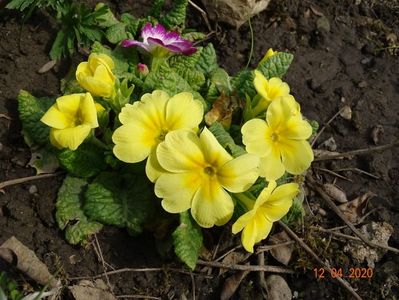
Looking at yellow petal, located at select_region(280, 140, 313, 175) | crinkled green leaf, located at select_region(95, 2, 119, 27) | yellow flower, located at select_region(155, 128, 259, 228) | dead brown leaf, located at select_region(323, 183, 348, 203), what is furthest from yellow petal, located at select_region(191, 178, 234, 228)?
crinkled green leaf, located at select_region(95, 2, 119, 27)

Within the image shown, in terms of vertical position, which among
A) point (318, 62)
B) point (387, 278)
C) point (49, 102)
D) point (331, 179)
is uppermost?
point (49, 102)

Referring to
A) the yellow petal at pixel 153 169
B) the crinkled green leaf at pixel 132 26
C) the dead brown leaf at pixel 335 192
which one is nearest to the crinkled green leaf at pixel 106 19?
the crinkled green leaf at pixel 132 26

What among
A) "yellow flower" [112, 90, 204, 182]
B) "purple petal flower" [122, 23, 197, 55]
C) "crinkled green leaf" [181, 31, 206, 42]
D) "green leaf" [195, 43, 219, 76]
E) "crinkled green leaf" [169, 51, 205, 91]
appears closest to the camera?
"yellow flower" [112, 90, 204, 182]

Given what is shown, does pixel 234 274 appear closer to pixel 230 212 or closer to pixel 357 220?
pixel 230 212

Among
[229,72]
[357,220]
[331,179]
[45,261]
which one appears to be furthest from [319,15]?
[45,261]

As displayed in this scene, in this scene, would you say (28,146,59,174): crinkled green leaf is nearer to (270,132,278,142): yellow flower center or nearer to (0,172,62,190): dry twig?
(0,172,62,190): dry twig

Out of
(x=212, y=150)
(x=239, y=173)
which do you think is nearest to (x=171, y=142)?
(x=212, y=150)
